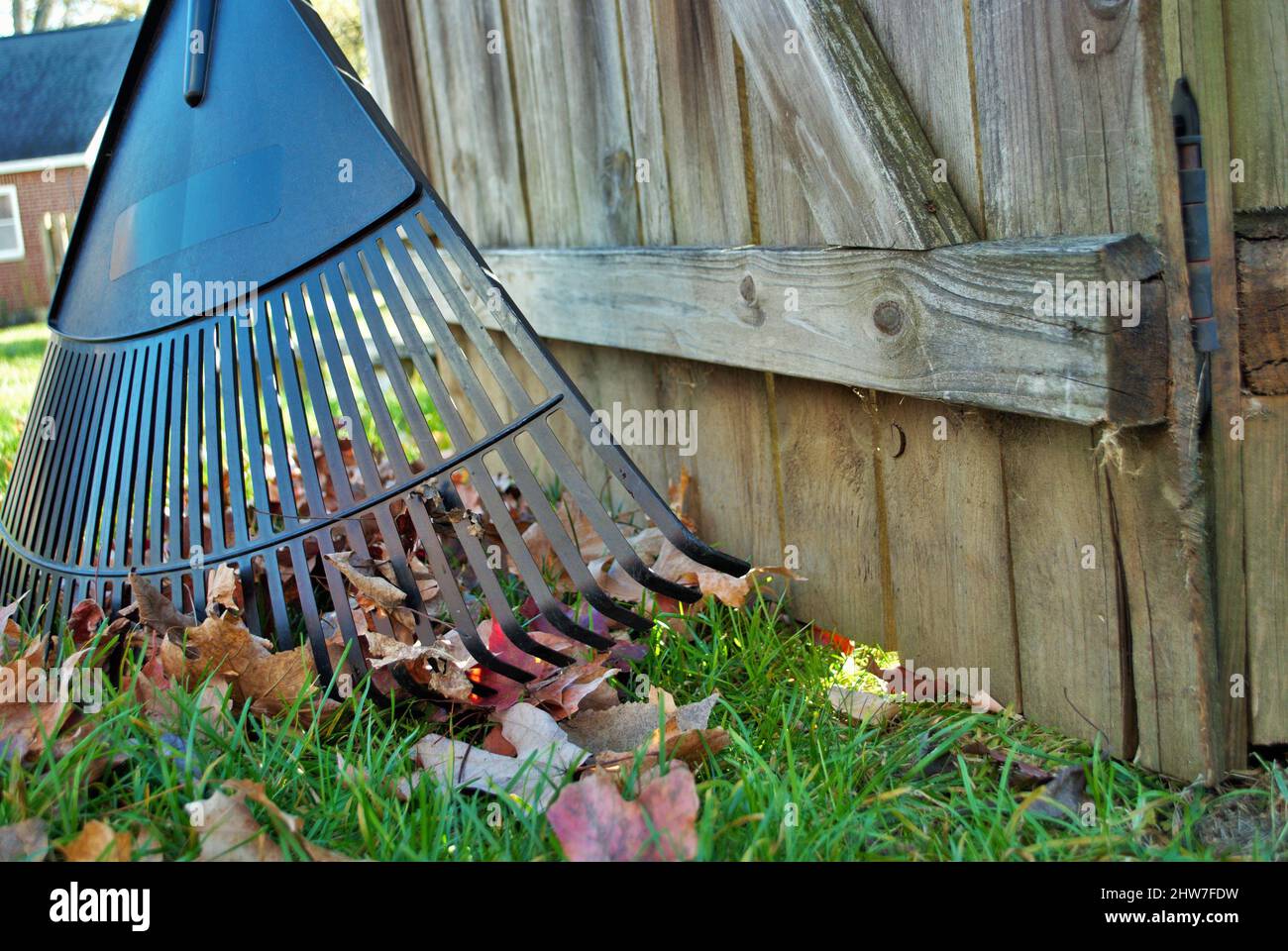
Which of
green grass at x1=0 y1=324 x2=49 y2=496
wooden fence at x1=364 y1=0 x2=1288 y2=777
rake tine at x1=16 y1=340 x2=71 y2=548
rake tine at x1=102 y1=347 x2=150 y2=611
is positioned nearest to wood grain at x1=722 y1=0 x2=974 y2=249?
wooden fence at x1=364 y1=0 x2=1288 y2=777

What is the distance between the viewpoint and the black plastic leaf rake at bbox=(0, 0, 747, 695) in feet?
5.70

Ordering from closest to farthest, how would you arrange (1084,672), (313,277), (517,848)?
(517,848) → (1084,672) → (313,277)

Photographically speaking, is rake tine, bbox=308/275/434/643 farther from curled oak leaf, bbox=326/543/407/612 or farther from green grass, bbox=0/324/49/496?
green grass, bbox=0/324/49/496

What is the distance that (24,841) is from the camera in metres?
1.32

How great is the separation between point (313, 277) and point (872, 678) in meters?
1.19

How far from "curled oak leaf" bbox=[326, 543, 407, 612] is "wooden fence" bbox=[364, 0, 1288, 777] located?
0.78m

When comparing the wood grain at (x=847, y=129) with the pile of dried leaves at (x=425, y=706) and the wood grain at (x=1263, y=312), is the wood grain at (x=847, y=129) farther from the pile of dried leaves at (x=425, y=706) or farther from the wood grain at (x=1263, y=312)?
the pile of dried leaves at (x=425, y=706)

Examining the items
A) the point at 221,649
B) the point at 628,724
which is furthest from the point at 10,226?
the point at 628,724

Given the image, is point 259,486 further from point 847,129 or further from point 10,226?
point 10,226

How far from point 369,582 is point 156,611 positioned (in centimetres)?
39

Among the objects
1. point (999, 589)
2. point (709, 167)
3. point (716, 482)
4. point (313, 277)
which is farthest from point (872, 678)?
point (313, 277)

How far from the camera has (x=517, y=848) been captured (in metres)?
1.33
